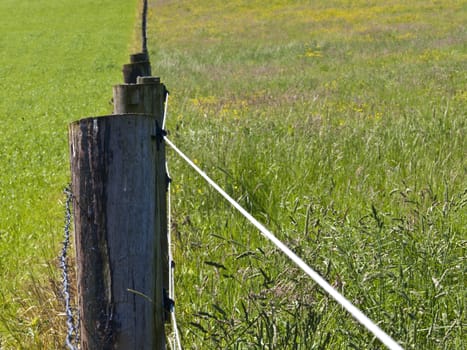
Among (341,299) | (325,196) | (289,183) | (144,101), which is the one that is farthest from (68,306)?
(289,183)

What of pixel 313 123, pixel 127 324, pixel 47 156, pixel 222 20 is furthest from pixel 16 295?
pixel 222 20

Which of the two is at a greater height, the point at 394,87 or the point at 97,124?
the point at 97,124

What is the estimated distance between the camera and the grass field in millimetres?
2295

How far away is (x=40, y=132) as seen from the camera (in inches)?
428

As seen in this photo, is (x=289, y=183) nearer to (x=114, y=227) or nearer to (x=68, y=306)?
(x=68, y=306)

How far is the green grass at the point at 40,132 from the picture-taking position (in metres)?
3.33

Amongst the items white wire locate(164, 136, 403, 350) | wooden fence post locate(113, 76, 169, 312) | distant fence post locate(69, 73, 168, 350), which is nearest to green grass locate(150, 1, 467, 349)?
wooden fence post locate(113, 76, 169, 312)

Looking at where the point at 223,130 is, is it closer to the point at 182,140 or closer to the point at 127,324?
the point at 182,140

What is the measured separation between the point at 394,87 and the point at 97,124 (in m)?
9.16

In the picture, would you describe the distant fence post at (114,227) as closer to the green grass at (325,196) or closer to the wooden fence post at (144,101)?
the green grass at (325,196)

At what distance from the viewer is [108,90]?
16.6m

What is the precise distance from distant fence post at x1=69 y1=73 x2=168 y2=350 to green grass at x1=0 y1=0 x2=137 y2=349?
1018 millimetres

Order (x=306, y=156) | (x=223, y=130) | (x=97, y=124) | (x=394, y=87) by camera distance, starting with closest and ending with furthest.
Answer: (x=97, y=124) → (x=306, y=156) → (x=223, y=130) → (x=394, y=87)

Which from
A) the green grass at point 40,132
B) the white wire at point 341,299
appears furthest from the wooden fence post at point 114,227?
the green grass at point 40,132
